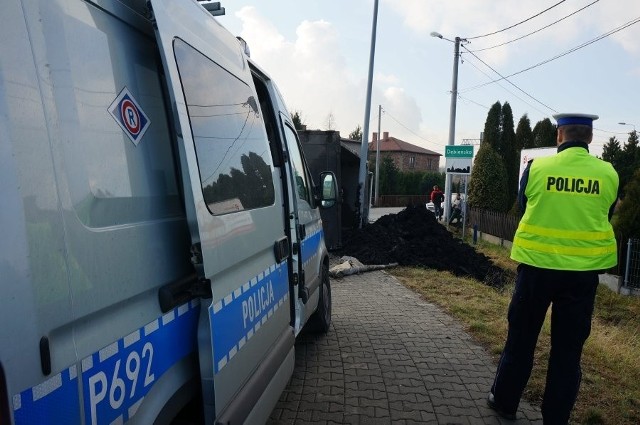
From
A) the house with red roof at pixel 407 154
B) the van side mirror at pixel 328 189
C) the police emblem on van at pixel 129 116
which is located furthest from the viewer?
the house with red roof at pixel 407 154

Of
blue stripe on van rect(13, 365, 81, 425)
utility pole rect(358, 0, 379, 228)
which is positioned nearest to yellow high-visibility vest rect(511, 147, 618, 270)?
blue stripe on van rect(13, 365, 81, 425)

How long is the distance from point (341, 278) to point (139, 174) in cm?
708

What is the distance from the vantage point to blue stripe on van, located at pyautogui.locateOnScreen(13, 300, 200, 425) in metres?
1.12

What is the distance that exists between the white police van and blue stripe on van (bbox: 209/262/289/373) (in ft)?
0.04

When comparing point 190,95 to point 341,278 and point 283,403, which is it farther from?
point 341,278

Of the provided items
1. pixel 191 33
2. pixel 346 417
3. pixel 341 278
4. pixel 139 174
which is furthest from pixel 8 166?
pixel 341 278

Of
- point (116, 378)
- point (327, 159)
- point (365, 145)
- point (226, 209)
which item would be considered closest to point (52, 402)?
point (116, 378)

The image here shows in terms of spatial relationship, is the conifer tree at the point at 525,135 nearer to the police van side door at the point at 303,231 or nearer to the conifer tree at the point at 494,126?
the conifer tree at the point at 494,126

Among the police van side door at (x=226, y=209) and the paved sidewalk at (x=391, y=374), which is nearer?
the police van side door at (x=226, y=209)

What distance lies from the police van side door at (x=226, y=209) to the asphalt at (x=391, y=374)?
0.95 meters

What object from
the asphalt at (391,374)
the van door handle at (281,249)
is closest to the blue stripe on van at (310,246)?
the van door handle at (281,249)

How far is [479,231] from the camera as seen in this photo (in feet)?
59.8

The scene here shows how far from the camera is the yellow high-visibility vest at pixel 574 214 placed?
2977mm

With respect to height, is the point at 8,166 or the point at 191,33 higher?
the point at 191,33
